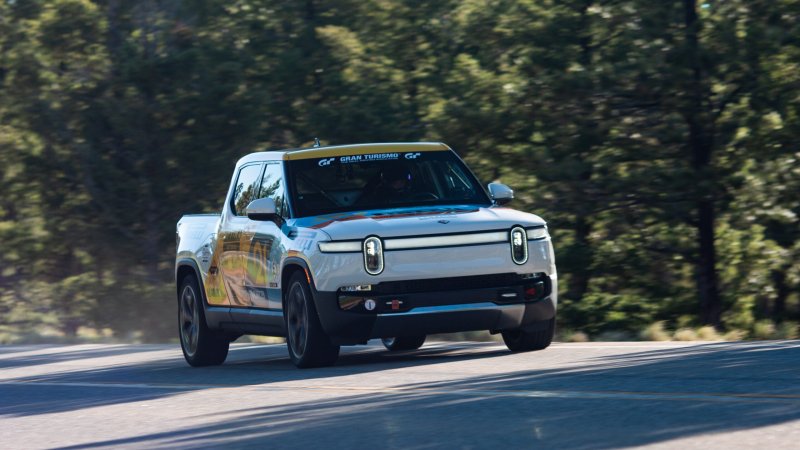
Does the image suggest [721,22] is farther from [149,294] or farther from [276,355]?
[149,294]

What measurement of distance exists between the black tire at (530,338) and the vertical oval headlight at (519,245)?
656mm

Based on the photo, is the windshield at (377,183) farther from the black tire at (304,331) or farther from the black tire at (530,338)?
the black tire at (530,338)

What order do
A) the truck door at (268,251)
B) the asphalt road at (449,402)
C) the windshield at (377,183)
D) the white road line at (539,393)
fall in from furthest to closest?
the windshield at (377,183)
the truck door at (268,251)
the white road line at (539,393)
the asphalt road at (449,402)

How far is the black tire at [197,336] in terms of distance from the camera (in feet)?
46.0

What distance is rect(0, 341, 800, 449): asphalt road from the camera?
24.8ft

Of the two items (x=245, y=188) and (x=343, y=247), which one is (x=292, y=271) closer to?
(x=343, y=247)

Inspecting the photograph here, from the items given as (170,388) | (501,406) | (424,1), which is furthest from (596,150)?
(501,406)

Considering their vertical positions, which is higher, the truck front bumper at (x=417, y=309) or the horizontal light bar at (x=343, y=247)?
the horizontal light bar at (x=343, y=247)

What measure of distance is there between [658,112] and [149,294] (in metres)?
17.1

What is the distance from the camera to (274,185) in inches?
504

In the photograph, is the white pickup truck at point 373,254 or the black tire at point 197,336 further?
the black tire at point 197,336

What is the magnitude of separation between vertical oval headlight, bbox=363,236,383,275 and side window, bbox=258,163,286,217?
1392mm

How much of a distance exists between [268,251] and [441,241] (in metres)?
1.78

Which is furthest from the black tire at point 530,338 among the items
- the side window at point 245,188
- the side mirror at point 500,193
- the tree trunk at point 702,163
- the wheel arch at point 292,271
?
the tree trunk at point 702,163
